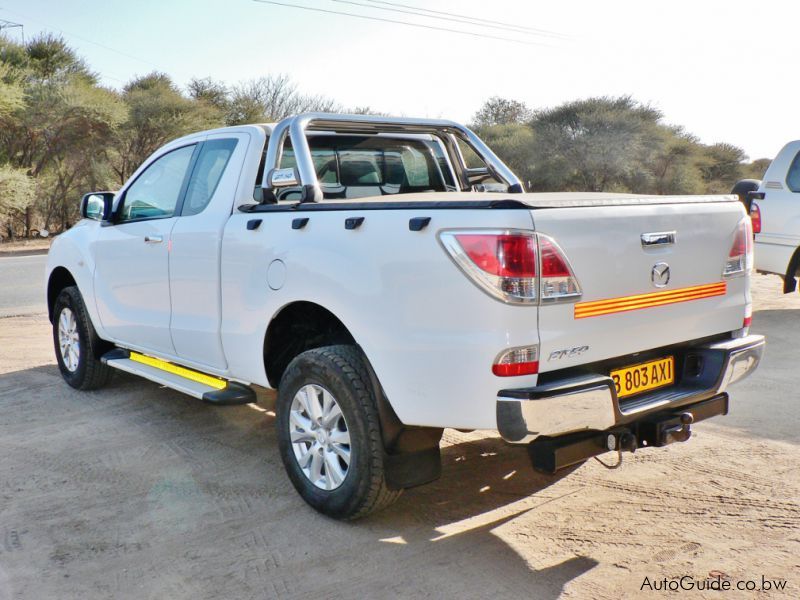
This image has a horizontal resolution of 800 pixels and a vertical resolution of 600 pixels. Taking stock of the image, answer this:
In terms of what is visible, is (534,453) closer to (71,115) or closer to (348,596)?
(348,596)

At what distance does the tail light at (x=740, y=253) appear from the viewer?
146 inches

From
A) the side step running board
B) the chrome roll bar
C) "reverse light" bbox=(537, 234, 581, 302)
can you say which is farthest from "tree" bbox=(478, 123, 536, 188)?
"reverse light" bbox=(537, 234, 581, 302)

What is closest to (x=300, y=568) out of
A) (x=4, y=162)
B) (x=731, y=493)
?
(x=731, y=493)

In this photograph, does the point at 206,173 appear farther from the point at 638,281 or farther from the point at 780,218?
the point at 780,218

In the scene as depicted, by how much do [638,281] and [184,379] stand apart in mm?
2703

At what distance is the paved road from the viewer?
1079 centimetres

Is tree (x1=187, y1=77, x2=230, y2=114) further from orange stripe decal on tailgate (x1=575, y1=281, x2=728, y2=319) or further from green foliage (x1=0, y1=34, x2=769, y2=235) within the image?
orange stripe decal on tailgate (x1=575, y1=281, x2=728, y2=319)

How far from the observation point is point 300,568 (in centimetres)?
323

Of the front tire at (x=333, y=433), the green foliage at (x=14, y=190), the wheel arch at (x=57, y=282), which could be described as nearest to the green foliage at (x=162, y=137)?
the green foliage at (x=14, y=190)

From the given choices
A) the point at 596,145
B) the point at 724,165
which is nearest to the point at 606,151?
the point at 596,145

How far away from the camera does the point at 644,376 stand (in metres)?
3.44

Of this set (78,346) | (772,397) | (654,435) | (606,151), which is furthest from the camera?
(606,151)

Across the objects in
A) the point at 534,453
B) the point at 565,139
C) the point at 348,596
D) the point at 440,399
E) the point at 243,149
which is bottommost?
the point at 348,596

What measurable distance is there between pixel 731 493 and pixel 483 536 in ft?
4.28
